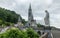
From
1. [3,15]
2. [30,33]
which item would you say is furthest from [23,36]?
[3,15]

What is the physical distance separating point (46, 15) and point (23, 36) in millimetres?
16207

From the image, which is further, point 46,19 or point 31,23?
point 31,23

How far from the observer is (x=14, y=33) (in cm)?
5022

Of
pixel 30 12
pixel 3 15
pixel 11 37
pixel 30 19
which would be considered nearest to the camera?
pixel 11 37

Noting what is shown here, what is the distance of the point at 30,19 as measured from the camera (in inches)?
3871

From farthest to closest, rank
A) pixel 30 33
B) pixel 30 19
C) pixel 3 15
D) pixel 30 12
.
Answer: pixel 3 15 → pixel 30 12 → pixel 30 19 → pixel 30 33

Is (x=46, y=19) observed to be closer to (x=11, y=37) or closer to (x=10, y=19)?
(x=11, y=37)

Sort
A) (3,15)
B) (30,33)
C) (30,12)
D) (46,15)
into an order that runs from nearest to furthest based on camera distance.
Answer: (30,33) < (46,15) < (30,12) < (3,15)

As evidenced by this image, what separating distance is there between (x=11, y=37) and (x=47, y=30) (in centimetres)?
1967

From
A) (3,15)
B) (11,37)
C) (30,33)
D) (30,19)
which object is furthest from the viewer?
(3,15)

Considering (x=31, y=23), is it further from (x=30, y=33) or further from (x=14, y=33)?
(x=14, y=33)

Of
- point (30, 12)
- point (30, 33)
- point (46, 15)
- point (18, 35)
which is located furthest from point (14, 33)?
point (30, 12)

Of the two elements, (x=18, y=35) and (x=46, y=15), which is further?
(x=46, y=15)

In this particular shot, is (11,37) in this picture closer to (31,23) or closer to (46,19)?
(46,19)
